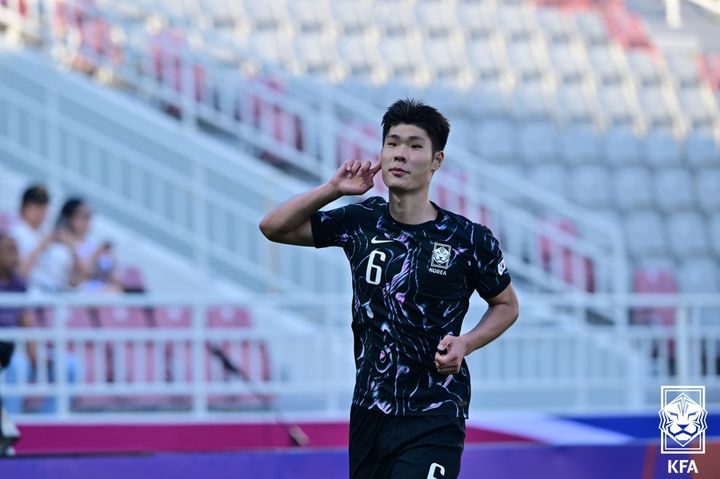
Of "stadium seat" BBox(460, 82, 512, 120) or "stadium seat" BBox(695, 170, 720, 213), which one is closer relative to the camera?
"stadium seat" BBox(460, 82, 512, 120)

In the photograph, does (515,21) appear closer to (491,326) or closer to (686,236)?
(686,236)

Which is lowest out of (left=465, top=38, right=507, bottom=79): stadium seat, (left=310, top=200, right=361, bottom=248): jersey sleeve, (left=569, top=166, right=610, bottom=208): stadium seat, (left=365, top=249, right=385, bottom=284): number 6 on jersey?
(left=365, top=249, right=385, bottom=284): number 6 on jersey

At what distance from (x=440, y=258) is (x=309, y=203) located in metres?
0.48

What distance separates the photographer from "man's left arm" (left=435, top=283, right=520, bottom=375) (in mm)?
4391

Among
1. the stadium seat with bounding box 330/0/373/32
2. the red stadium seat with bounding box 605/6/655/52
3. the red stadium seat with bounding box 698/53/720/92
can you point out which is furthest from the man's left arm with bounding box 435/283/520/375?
the red stadium seat with bounding box 698/53/720/92

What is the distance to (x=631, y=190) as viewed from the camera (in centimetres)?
1574

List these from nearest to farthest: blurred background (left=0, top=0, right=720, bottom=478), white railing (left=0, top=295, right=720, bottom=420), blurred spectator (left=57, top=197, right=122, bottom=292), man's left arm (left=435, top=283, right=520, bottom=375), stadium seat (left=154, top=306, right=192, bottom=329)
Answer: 1. man's left arm (left=435, top=283, right=520, bottom=375)
2. blurred background (left=0, top=0, right=720, bottom=478)
3. white railing (left=0, top=295, right=720, bottom=420)
4. blurred spectator (left=57, top=197, right=122, bottom=292)
5. stadium seat (left=154, top=306, right=192, bottom=329)

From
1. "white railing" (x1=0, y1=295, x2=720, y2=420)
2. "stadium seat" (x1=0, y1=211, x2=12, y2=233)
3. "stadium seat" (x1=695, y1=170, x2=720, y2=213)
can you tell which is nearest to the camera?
"white railing" (x1=0, y1=295, x2=720, y2=420)

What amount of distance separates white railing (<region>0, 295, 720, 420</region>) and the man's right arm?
4.74 m

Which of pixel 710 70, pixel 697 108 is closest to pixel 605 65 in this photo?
pixel 697 108

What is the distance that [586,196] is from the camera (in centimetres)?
1538

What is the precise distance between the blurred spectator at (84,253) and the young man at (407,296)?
234 inches

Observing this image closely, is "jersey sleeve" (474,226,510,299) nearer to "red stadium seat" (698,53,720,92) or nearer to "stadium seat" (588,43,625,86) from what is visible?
"stadium seat" (588,43,625,86)

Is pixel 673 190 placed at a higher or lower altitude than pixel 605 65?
lower
